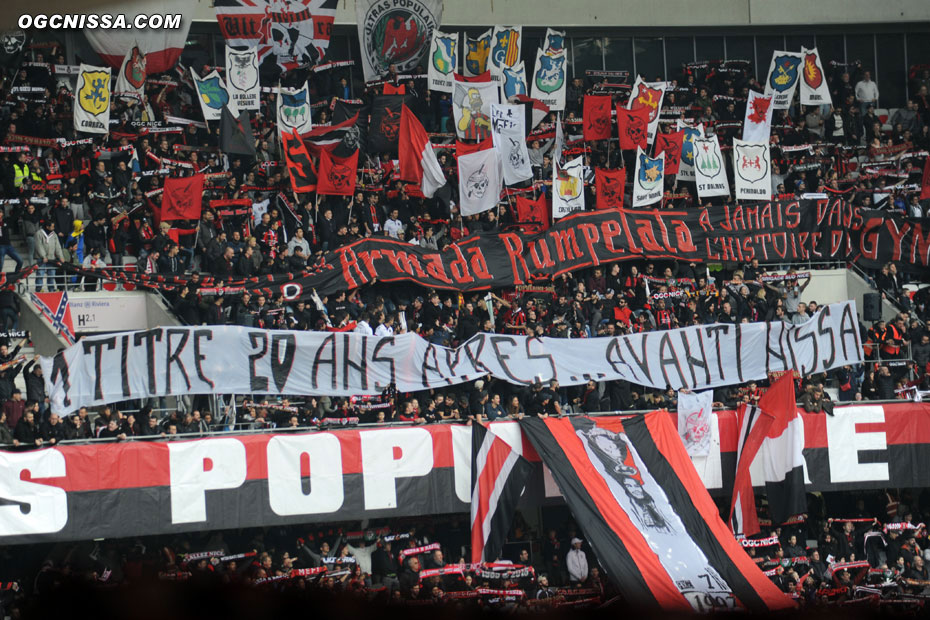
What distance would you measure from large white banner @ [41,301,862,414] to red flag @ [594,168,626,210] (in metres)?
5.73

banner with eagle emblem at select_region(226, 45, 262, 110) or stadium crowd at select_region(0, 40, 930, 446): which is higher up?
banner with eagle emblem at select_region(226, 45, 262, 110)

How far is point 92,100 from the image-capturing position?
75.3 feet

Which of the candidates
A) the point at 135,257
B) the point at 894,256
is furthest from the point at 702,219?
the point at 135,257

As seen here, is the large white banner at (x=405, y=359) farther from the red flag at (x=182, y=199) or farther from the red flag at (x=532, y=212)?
the red flag at (x=532, y=212)

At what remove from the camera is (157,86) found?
25109mm

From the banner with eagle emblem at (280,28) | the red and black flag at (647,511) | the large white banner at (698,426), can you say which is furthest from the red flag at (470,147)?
the red and black flag at (647,511)

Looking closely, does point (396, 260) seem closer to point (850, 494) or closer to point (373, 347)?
point (373, 347)

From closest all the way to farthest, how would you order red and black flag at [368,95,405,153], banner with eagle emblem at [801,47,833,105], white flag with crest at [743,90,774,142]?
red and black flag at [368,95,405,153] → white flag with crest at [743,90,774,142] → banner with eagle emblem at [801,47,833,105]

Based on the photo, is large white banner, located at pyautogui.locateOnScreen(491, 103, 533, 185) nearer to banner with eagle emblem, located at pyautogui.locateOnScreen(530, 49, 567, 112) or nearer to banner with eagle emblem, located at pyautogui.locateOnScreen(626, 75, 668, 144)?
banner with eagle emblem, located at pyautogui.locateOnScreen(530, 49, 567, 112)

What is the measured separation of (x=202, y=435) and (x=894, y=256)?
1562 cm

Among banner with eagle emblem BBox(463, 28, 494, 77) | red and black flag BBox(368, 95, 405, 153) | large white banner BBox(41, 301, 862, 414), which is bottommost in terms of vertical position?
large white banner BBox(41, 301, 862, 414)

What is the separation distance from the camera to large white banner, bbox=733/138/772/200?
26.4m

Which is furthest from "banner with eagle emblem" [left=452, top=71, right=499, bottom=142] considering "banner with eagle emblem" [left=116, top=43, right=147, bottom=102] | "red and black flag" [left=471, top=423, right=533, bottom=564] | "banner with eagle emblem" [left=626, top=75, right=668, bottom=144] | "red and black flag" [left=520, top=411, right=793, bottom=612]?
"red and black flag" [left=471, top=423, right=533, bottom=564]

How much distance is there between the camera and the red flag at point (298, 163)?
75.3 ft
